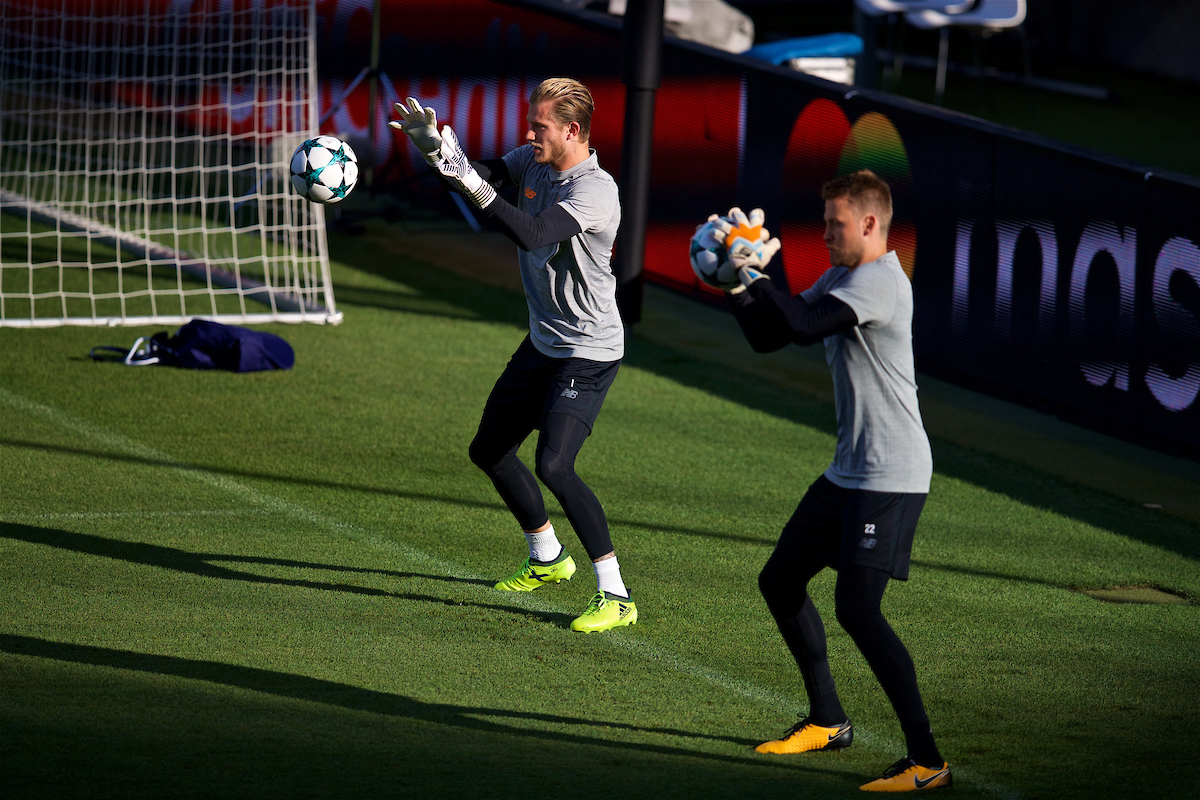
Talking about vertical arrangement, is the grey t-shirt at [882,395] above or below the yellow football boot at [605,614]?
above

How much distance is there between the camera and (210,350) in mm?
11508

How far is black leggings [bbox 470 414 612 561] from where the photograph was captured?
261 inches

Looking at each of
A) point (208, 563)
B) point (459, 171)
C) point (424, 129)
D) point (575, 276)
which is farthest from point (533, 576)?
point (424, 129)

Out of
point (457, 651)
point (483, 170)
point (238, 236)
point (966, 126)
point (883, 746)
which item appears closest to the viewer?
point (883, 746)

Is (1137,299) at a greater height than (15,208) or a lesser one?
greater

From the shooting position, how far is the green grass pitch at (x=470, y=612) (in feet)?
17.3

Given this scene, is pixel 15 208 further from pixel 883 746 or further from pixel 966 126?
pixel 883 746

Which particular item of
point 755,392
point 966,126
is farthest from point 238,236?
point 966,126

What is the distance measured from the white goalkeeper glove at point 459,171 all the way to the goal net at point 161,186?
732cm

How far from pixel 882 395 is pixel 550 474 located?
6.63 ft

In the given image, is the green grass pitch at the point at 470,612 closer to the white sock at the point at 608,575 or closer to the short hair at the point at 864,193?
the white sock at the point at 608,575

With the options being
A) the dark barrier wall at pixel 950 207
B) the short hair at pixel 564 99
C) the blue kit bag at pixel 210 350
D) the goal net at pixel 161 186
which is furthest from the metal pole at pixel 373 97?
the short hair at pixel 564 99

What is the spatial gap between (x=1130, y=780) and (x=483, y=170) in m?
3.85

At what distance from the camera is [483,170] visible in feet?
22.7
